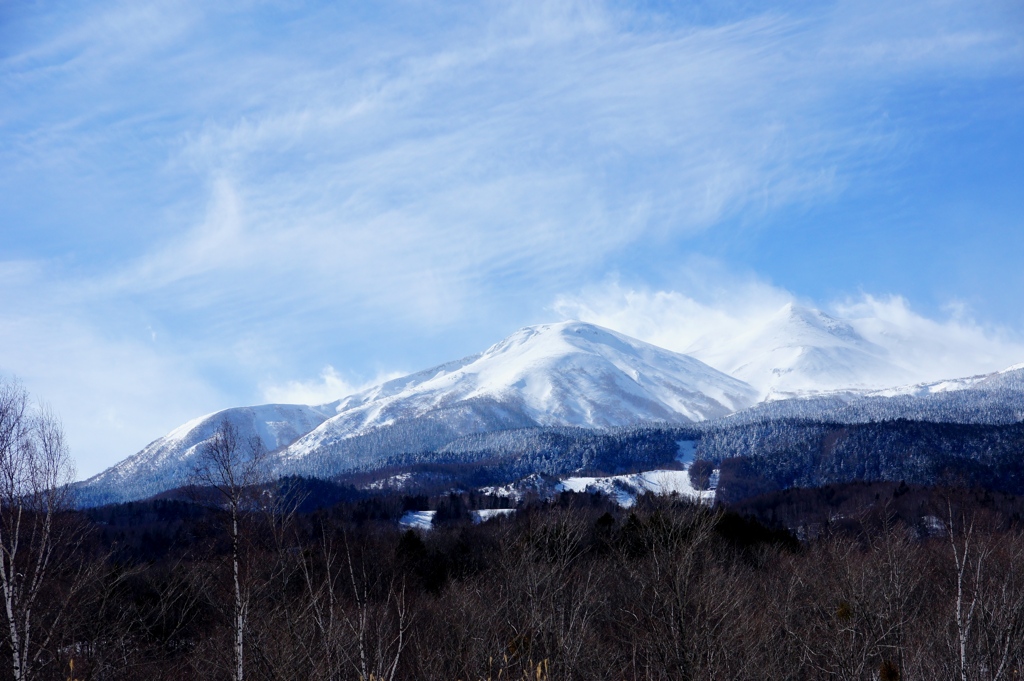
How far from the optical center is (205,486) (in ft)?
86.1

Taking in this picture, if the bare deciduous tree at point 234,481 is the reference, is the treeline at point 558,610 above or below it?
below

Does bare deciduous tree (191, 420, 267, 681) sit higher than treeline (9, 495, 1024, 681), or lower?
higher

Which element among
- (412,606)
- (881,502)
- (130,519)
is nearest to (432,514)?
(130,519)

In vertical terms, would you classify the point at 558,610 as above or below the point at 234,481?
below

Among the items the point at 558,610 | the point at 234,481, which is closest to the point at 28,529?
the point at 234,481

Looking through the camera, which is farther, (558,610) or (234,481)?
(558,610)

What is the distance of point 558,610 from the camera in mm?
36312

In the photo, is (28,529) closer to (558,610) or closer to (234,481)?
(234,481)

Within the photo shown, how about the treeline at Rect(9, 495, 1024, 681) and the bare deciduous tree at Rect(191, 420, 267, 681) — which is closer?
the treeline at Rect(9, 495, 1024, 681)

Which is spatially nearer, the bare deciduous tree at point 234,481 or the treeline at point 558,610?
the treeline at point 558,610

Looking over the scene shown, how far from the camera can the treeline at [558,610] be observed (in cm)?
2259

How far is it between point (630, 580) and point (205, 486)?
1257 inches

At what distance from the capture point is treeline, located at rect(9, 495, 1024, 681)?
74.1ft

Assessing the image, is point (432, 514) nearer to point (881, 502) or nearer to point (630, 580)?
point (881, 502)
